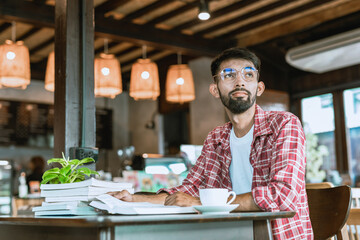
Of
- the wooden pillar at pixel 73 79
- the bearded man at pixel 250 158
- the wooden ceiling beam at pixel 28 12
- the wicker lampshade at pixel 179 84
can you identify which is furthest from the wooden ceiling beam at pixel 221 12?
the bearded man at pixel 250 158

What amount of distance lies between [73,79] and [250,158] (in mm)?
1675

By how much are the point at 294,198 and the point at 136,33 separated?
4220 mm

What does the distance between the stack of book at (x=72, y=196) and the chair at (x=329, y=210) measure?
875mm

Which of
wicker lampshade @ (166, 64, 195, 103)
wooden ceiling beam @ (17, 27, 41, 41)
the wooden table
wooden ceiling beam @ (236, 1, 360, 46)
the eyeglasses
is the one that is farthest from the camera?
wooden ceiling beam @ (17, 27, 41, 41)

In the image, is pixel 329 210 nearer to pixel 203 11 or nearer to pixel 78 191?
pixel 78 191

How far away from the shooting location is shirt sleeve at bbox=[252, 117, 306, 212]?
1446mm

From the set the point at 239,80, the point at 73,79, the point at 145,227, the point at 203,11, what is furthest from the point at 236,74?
the point at 203,11

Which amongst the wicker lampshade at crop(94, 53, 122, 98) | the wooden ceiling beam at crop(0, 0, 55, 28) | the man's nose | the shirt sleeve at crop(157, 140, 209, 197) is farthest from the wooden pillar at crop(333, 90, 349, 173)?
the man's nose

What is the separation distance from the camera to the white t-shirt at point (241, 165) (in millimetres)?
1903

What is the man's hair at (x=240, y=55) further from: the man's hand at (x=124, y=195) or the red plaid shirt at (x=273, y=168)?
the man's hand at (x=124, y=195)

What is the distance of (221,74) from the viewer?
196 centimetres

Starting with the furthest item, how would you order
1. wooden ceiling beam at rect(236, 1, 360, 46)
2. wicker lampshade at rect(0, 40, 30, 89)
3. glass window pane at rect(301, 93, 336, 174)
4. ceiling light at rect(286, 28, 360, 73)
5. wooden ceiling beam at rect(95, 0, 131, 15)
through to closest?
1. glass window pane at rect(301, 93, 336, 174)
2. ceiling light at rect(286, 28, 360, 73)
3. wooden ceiling beam at rect(236, 1, 360, 46)
4. wooden ceiling beam at rect(95, 0, 131, 15)
5. wicker lampshade at rect(0, 40, 30, 89)

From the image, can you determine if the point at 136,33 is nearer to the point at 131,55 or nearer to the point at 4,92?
the point at 131,55

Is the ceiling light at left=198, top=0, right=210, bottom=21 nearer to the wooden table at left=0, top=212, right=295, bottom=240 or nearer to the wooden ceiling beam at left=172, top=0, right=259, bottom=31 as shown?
the wooden ceiling beam at left=172, top=0, right=259, bottom=31
